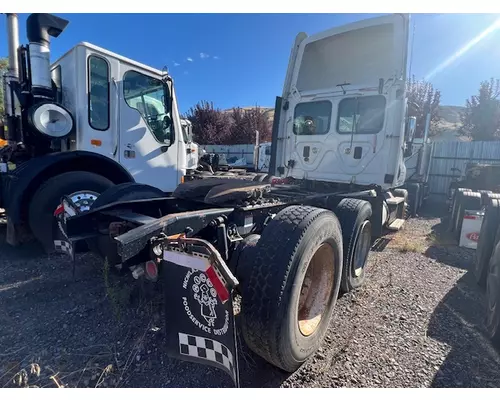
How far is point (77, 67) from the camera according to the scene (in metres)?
4.46

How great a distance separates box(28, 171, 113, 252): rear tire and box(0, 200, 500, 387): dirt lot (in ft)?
1.50

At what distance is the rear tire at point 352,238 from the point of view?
11.0 feet

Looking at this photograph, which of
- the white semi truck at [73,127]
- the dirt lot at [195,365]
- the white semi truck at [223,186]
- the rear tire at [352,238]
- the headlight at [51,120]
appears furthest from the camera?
the headlight at [51,120]

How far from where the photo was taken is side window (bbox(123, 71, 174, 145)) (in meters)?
4.96

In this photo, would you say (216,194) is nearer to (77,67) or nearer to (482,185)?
(77,67)

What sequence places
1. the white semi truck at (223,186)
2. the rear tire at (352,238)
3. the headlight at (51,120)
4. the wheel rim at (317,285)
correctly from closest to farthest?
the white semi truck at (223,186) → the wheel rim at (317,285) → the rear tire at (352,238) → the headlight at (51,120)

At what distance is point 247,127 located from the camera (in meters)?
29.0

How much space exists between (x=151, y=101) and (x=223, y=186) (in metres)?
3.25

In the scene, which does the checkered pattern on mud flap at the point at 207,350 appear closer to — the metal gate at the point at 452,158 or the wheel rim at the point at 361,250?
the wheel rim at the point at 361,250

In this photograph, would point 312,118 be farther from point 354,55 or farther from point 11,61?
point 11,61

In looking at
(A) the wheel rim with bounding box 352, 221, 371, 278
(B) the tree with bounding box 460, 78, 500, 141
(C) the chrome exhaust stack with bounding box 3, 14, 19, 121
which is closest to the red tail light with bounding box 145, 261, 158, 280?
(A) the wheel rim with bounding box 352, 221, 371, 278

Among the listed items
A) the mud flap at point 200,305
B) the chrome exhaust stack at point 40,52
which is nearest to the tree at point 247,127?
the chrome exhaust stack at point 40,52

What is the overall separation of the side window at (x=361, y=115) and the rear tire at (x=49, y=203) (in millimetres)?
4085

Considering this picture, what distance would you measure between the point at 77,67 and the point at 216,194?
3495mm
